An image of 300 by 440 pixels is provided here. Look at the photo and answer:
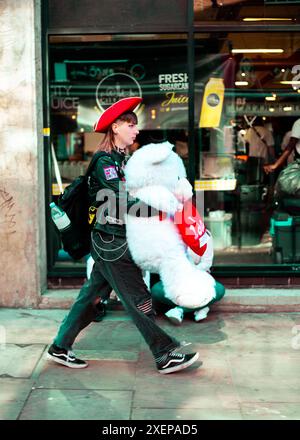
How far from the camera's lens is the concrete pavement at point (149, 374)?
4.69m

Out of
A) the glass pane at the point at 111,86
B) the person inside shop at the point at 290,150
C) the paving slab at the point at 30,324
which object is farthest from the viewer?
the person inside shop at the point at 290,150

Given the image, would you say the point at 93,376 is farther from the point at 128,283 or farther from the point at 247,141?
the point at 247,141

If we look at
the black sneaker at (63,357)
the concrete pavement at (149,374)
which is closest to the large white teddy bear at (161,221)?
the concrete pavement at (149,374)

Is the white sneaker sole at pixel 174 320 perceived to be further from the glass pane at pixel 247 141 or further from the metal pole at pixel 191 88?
the metal pole at pixel 191 88

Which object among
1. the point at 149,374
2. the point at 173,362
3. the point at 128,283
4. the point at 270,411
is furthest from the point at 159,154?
the point at 270,411

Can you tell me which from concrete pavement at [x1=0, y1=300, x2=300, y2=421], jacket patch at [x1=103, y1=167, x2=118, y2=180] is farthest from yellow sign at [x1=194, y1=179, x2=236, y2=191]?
jacket patch at [x1=103, y1=167, x2=118, y2=180]

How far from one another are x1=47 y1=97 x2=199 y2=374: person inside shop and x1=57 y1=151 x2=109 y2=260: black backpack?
0.11m

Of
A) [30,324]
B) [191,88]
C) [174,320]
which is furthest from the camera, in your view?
[191,88]

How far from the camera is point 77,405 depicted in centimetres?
477

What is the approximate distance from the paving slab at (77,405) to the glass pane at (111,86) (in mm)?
2633

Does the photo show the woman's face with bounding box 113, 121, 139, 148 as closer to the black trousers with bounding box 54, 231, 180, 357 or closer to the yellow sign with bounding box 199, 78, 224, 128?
the black trousers with bounding box 54, 231, 180, 357

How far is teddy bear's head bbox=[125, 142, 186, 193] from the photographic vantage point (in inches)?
202

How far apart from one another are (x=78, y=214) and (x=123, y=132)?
0.70 meters
